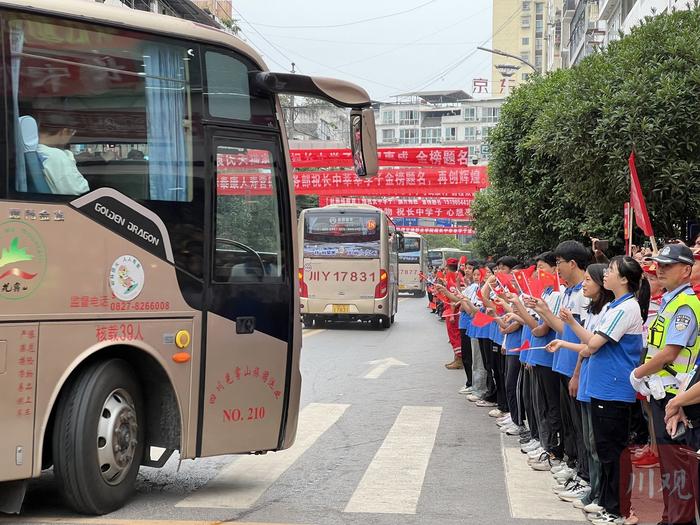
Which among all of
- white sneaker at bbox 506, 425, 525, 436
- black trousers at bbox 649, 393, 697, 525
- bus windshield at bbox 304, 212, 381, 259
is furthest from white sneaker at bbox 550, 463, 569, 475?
bus windshield at bbox 304, 212, 381, 259

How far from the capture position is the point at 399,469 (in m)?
8.38

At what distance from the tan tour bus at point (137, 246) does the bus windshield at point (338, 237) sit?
18444 millimetres

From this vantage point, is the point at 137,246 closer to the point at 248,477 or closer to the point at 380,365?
the point at 248,477

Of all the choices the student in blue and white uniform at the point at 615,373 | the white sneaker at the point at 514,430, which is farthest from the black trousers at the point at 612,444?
the white sneaker at the point at 514,430

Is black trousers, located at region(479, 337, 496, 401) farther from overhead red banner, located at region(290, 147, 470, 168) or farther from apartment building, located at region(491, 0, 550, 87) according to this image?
apartment building, located at region(491, 0, 550, 87)

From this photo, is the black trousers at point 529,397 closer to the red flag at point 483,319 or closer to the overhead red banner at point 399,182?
the red flag at point 483,319

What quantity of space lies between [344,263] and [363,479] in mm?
18343

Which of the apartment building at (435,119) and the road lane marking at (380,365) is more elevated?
the apartment building at (435,119)

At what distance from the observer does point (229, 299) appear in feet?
23.8

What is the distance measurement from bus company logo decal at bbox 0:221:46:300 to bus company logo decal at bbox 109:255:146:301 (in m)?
0.53

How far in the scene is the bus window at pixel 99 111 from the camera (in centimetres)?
632

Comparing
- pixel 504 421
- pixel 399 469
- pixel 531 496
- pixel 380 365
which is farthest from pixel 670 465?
pixel 380 365

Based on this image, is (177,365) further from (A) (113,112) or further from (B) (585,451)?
(B) (585,451)

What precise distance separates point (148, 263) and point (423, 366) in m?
11.4
